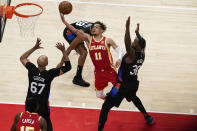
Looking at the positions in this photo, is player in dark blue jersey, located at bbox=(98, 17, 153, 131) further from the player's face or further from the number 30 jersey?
the player's face

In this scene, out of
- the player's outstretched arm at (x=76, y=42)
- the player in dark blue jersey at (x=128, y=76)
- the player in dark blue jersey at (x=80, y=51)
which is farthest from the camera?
the player in dark blue jersey at (x=80, y=51)

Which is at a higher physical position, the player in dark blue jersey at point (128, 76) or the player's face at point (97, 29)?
the player's face at point (97, 29)

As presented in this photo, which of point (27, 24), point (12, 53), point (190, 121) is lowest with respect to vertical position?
point (190, 121)

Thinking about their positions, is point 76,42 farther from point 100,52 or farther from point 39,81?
point 39,81

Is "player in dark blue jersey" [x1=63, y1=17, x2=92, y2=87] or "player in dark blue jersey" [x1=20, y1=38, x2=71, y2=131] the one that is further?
"player in dark blue jersey" [x1=63, y1=17, x2=92, y2=87]

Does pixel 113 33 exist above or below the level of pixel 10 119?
above

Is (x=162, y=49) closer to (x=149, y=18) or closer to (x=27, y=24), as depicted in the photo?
(x=149, y=18)

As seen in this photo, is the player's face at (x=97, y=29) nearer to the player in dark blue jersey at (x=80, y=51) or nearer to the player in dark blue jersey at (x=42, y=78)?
the player in dark blue jersey at (x=80, y=51)

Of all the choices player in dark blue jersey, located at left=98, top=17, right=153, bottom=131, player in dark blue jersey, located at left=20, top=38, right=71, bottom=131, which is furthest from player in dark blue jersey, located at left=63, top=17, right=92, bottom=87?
player in dark blue jersey, located at left=20, top=38, right=71, bottom=131

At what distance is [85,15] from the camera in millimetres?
9742

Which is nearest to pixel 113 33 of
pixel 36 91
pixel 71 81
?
pixel 71 81

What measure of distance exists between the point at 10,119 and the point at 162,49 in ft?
12.0

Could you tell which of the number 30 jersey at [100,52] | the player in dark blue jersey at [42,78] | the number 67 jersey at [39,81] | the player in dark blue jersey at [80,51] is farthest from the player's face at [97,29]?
the number 67 jersey at [39,81]

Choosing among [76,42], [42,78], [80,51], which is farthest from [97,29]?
[42,78]
